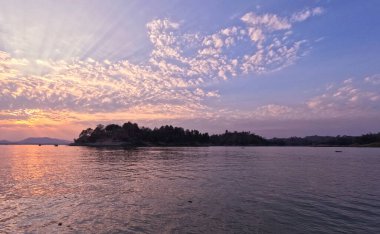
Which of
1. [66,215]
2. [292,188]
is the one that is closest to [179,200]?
[66,215]

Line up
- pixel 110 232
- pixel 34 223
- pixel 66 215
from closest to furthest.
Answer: pixel 110 232
pixel 34 223
pixel 66 215

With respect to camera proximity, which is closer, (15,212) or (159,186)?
(15,212)

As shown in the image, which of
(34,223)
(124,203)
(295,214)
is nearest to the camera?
(34,223)

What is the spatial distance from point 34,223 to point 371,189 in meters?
43.0

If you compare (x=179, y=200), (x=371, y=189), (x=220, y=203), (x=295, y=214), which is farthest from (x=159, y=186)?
(x=371, y=189)

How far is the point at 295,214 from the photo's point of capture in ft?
91.0

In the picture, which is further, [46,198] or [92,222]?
[46,198]

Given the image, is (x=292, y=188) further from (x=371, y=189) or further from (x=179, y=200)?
(x=179, y=200)

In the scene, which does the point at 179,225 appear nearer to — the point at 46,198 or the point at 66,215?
the point at 66,215

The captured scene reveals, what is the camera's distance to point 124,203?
3136 cm

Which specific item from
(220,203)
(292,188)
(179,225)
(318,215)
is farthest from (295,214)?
(292,188)

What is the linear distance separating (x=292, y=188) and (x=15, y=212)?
3423 centimetres

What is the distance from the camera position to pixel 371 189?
43188mm

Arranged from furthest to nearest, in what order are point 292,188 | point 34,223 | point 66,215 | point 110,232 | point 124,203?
1. point 292,188
2. point 124,203
3. point 66,215
4. point 34,223
5. point 110,232
